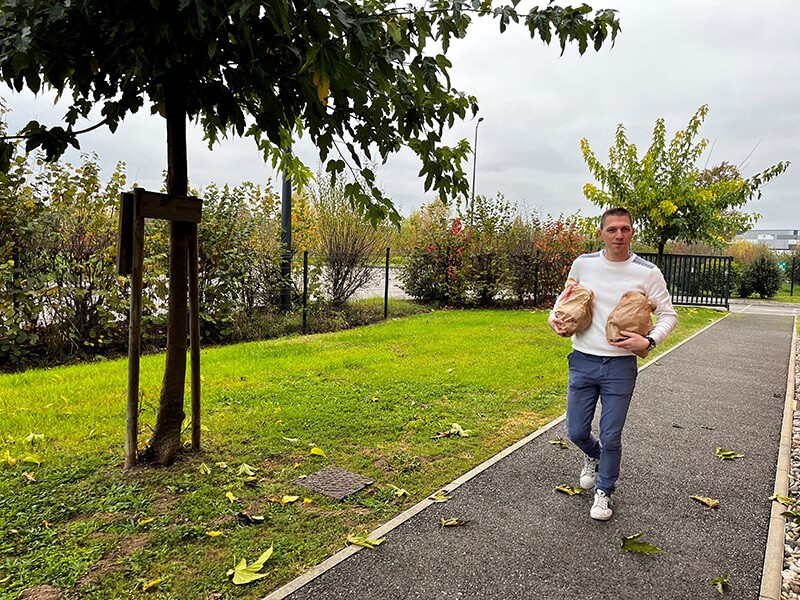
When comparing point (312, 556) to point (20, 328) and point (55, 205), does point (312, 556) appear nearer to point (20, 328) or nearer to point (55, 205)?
point (20, 328)

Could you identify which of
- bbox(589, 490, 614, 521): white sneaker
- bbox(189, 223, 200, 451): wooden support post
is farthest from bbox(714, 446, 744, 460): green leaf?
bbox(189, 223, 200, 451): wooden support post

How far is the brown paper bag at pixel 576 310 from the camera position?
3361mm

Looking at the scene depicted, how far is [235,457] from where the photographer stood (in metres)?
4.06

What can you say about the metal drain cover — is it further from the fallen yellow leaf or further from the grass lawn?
the fallen yellow leaf

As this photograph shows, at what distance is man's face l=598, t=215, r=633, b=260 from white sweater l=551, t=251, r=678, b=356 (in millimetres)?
63

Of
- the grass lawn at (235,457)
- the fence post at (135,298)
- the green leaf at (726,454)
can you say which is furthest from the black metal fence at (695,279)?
the fence post at (135,298)

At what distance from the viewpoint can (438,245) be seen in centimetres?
1534

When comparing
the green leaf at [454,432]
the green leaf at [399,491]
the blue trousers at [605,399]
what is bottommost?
the green leaf at [399,491]

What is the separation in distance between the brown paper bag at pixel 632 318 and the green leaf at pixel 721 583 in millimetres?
1175

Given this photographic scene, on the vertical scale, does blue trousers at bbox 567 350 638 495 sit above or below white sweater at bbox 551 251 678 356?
below

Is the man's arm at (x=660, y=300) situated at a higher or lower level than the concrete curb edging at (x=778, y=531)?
higher

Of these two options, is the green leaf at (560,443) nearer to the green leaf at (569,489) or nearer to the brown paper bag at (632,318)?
the green leaf at (569,489)

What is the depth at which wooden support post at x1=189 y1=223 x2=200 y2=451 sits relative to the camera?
383cm

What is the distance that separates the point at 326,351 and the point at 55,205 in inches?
164
